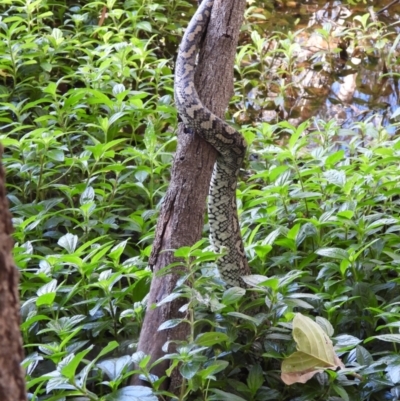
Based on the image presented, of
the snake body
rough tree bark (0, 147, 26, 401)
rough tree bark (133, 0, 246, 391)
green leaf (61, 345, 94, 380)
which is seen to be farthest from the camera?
the snake body

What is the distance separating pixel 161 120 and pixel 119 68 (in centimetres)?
50

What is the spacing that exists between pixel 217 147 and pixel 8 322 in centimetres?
146

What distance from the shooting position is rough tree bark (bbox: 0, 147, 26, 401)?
1.04 metres

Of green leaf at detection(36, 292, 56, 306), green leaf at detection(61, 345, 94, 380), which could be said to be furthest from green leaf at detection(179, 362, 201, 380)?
green leaf at detection(36, 292, 56, 306)

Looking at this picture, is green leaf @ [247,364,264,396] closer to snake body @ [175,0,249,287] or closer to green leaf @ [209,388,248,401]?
green leaf @ [209,388,248,401]

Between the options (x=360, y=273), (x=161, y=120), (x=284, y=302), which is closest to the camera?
(x=284, y=302)

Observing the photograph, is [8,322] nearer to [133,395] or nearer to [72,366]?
[72,366]

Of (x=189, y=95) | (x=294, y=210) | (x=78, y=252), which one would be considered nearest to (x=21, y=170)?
(x=78, y=252)

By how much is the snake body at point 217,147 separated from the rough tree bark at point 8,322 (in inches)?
52.2

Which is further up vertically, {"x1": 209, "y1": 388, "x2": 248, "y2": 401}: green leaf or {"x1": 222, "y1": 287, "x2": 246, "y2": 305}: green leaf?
{"x1": 222, "y1": 287, "x2": 246, "y2": 305}: green leaf

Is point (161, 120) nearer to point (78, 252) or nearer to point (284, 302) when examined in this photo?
point (78, 252)

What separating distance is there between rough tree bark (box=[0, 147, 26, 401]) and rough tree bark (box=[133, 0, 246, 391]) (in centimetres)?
111

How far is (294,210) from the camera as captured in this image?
9.96 ft

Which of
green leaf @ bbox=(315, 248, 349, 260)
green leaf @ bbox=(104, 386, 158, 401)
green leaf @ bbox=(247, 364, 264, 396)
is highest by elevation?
green leaf @ bbox=(315, 248, 349, 260)
